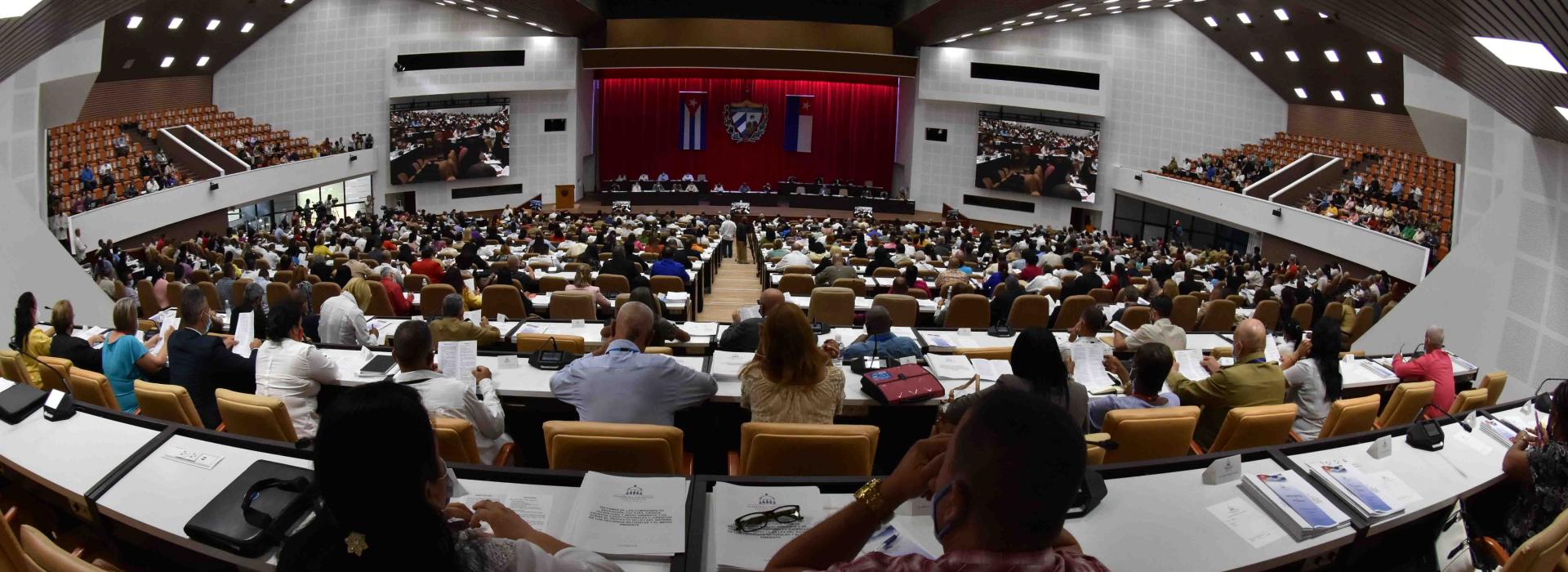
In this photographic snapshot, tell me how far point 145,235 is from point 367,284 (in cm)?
1234

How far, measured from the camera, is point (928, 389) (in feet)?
15.8

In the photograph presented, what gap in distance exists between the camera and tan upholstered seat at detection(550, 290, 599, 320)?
26.8ft

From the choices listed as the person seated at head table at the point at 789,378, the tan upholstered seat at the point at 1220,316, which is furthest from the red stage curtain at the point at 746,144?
the person seated at head table at the point at 789,378

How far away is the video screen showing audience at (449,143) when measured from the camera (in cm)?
2362

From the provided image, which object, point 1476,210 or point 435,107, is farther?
point 435,107

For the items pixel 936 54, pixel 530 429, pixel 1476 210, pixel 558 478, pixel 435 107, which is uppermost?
pixel 936 54

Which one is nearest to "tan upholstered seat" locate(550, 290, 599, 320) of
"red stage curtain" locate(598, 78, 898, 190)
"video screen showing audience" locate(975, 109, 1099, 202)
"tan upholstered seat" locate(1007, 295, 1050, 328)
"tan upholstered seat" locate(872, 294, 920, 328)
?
"tan upholstered seat" locate(872, 294, 920, 328)

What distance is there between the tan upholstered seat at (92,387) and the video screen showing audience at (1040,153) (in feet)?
74.3

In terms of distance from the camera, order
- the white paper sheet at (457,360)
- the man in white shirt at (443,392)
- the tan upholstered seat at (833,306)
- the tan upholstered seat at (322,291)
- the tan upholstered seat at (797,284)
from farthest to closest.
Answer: the tan upholstered seat at (797,284) → the tan upholstered seat at (322,291) → the tan upholstered seat at (833,306) → the white paper sheet at (457,360) → the man in white shirt at (443,392)

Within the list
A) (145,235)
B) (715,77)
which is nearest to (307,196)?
(145,235)

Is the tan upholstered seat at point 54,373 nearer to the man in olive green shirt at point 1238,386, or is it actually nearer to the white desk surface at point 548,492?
the white desk surface at point 548,492

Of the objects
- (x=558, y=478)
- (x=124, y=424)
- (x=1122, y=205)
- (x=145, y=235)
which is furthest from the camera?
(x=1122, y=205)

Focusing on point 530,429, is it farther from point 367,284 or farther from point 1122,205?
point 1122,205

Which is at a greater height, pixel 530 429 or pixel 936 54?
pixel 936 54
